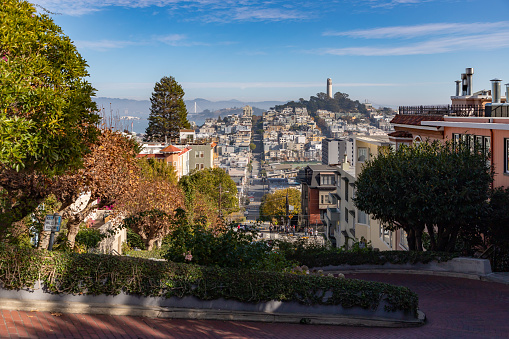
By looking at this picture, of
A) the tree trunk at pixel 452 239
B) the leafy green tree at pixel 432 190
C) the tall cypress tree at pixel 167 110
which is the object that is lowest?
the tree trunk at pixel 452 239

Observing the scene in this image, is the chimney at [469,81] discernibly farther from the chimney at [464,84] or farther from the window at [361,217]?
the window at [361,217]

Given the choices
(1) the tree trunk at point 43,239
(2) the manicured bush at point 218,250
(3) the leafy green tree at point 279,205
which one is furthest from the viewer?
(3) the leafy green tree at point 279,205

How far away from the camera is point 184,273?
861 cm

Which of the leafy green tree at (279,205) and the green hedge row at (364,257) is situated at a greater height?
the green hedge row at (364,257)

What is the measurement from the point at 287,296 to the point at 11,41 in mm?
6085

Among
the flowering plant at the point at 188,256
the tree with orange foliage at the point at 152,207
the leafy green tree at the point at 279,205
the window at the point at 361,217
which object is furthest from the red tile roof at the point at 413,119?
the leafy green tree at the point at 279,205

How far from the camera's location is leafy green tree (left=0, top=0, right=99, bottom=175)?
293 inches

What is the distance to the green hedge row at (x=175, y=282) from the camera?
813 centimetres

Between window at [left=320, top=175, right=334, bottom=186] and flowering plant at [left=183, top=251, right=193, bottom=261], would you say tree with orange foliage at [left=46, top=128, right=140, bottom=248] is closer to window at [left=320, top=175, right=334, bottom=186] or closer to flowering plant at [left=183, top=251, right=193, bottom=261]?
flowering plant at [left=183, top=251, right=193, bottom=261]

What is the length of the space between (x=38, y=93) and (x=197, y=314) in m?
4.34

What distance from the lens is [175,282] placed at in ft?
27.9

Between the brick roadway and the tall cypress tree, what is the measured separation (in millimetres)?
60282

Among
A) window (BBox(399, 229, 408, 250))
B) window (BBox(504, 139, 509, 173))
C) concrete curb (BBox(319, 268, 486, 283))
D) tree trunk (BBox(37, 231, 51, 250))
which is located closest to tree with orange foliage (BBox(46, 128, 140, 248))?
tree trunk (BBox(37, 231, 51, 250))

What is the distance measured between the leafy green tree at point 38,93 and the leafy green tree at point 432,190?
944 centimetres
